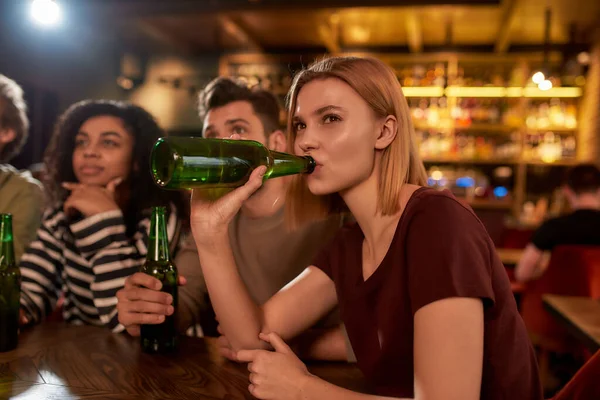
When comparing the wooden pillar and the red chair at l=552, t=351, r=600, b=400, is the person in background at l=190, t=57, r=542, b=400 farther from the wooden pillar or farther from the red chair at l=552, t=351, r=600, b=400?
the wooden pillar

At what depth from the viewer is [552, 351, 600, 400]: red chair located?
766 millimetres

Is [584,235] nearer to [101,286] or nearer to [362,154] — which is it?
[362,154]

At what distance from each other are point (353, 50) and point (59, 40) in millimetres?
3136

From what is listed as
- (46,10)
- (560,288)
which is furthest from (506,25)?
(46,10)

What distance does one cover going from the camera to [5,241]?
1107 millimetres

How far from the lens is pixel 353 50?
5.99 meters

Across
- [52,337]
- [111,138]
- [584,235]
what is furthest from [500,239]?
[52,337]

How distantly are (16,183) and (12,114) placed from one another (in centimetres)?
29

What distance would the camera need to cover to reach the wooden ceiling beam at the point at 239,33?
17.2ft

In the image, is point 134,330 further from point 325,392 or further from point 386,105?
point 386,105

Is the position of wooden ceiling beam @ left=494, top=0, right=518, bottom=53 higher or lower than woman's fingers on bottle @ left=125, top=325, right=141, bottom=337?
higher

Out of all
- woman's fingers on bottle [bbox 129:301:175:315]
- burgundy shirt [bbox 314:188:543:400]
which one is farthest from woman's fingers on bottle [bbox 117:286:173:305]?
burgundy shirt [bbox 314:188:543:400]

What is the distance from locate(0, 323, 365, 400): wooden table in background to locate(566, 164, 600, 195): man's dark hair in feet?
7.73

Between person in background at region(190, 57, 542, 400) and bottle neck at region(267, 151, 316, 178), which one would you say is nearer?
person in background at region(190, 57, 542, 400)
